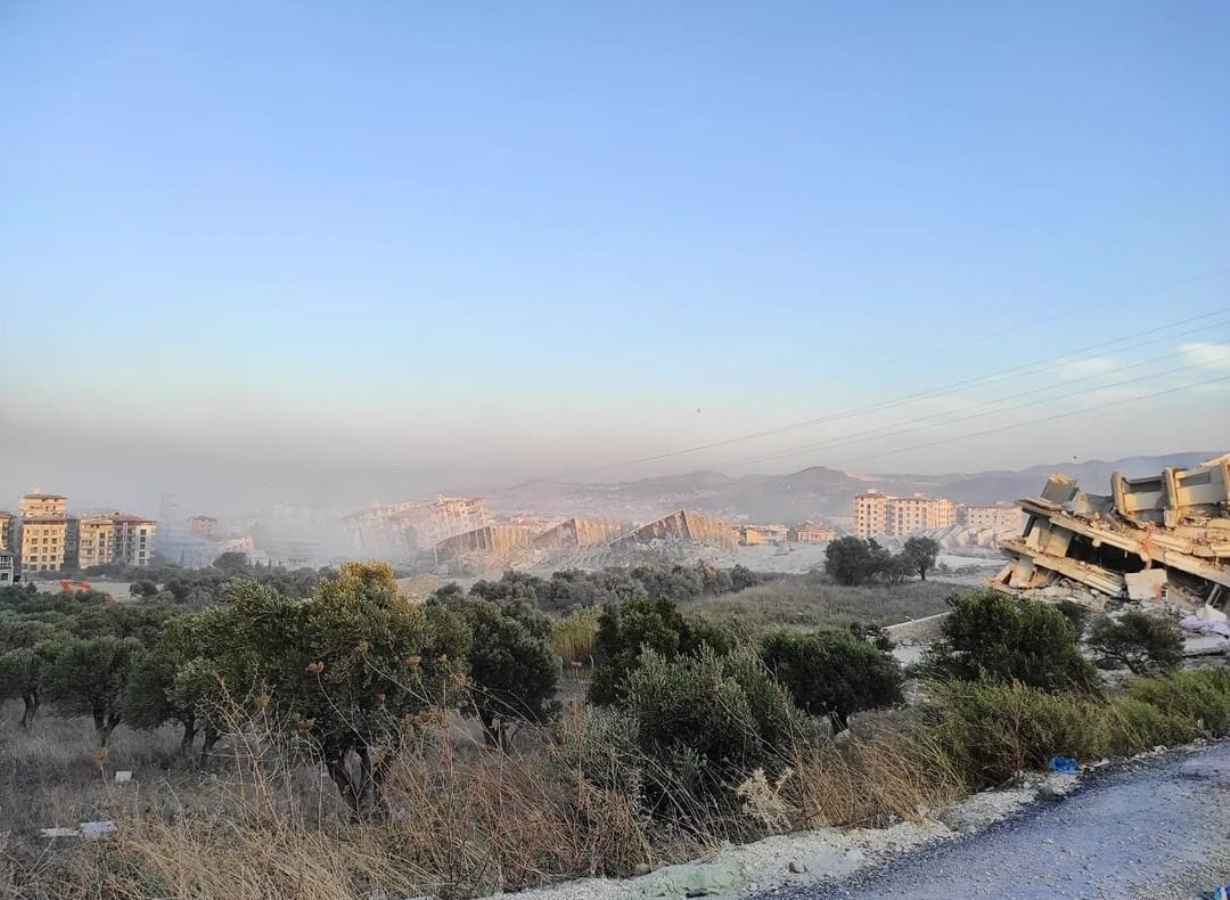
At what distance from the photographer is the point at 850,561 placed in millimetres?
41906

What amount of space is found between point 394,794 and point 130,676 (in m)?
13.5

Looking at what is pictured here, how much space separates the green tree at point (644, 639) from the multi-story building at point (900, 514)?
195 feet

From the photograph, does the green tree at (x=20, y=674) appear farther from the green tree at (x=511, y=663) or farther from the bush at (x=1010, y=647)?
the bush at (x=1010, y=647)

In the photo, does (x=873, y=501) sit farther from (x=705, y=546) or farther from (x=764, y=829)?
(x=764, y=829)

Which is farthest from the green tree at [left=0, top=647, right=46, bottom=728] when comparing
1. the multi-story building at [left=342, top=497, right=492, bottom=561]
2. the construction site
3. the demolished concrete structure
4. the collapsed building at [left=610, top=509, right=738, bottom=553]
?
the multi-story building at [left=342, top=497, right=492, bottom=561]

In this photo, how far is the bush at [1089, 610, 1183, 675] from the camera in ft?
46.8

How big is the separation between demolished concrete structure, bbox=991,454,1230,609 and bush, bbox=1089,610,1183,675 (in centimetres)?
907

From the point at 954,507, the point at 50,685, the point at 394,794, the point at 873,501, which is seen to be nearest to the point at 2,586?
the point at 50,685

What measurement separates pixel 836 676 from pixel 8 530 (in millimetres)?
55974

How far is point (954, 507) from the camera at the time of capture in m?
72.8

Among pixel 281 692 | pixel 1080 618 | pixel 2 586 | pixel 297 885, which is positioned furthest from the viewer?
pixel 2 586

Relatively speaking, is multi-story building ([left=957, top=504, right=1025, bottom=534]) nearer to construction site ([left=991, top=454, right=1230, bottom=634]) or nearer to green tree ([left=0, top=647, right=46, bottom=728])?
construction site ([left=991, top=454, right=1230, bottom=634])

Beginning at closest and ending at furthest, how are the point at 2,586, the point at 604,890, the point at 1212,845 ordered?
1. the point at 604,890
2. the point at 1212,845
3. the point at 2,586

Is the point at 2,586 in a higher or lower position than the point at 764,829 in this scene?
lower
